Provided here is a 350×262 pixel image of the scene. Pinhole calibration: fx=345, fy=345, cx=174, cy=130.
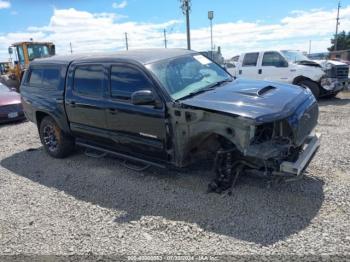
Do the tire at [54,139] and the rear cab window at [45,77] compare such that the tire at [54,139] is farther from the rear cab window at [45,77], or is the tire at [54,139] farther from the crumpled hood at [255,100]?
the crumpled hood at [255,100]

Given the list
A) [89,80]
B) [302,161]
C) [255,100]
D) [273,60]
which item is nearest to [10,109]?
[89,80]

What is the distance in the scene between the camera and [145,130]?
487cm

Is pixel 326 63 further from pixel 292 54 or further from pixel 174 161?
pixel 174 161

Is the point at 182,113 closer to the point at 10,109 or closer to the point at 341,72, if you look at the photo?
the point at 10,109

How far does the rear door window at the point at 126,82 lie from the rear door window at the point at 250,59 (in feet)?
26.4

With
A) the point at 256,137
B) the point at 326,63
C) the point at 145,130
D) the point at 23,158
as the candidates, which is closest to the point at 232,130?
the point at 256,137

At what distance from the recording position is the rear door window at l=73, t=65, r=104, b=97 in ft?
17.9

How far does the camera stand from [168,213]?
425 cm

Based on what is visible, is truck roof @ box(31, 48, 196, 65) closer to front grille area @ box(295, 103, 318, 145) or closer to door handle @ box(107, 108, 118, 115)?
door handle @ box(107, 108, 118, 115)

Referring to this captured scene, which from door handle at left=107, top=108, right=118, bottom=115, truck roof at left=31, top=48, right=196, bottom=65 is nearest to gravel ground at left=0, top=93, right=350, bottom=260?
door handle at left=107, top=108, right=118, bottom=115

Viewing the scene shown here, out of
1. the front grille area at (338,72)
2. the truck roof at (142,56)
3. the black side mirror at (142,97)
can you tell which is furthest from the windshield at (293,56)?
the black side mirror at (142,97)

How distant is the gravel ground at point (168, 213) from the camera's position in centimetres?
355

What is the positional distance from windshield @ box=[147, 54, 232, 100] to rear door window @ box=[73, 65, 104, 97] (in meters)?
1.01

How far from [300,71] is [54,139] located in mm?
7977
